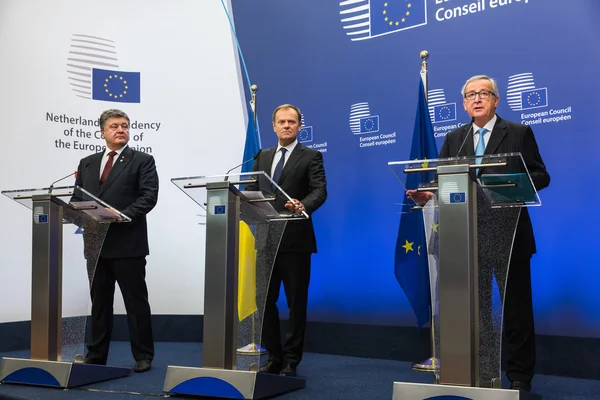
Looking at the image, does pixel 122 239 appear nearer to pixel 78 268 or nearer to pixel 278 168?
pixel 78 268

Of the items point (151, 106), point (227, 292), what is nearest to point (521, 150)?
point (227, 292)

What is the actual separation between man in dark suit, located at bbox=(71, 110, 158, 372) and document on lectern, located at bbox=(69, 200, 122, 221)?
322 millimetres

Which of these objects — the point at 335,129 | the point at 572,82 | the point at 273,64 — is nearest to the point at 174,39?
the point at 273,64

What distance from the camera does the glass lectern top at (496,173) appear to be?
8.01ft

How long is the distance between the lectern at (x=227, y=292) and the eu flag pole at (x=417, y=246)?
1481 mm

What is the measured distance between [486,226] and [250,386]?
1.27 metres

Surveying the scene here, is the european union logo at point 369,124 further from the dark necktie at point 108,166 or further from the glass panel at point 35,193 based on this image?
the glass panel at point 35,193

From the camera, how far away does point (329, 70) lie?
5.48 m

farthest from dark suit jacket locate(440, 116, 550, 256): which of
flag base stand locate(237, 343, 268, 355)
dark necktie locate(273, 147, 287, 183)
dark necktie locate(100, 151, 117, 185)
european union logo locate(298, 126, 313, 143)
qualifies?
european union logo locate(298, 126, 313, 143)

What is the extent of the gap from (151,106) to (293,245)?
2826mm

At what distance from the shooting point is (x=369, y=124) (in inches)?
205

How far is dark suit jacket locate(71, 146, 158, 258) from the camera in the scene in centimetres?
414

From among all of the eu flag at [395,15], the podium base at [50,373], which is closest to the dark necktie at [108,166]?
the podium base at [50,373]

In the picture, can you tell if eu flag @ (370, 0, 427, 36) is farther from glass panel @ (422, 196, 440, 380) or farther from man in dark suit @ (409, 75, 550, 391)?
glass panel @ (422, 196, 440, 380)
